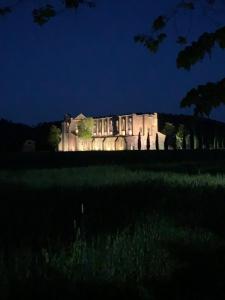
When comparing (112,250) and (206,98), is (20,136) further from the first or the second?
(206,98)

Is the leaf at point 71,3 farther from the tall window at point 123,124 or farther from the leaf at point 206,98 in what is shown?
the tall window at point 123,124

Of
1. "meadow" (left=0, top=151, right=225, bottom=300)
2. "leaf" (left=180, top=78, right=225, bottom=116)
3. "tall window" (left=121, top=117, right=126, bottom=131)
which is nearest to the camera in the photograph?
"leaf" (left=180, top=78, right=225, bottom=116)

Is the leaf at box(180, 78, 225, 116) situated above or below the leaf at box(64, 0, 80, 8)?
below

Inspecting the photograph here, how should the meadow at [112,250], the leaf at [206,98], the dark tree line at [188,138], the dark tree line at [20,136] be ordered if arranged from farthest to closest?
the dark tree line at [20,136] → the dark tree line at [188,138] → the meadow at [112,250] → the leaf at [206,98]

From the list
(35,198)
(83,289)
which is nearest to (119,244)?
(83,289)

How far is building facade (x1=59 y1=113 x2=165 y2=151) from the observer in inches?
3329

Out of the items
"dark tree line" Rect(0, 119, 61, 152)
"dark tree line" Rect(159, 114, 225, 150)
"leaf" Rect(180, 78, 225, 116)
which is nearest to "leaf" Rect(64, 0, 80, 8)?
"leaf" Rect(180, 78, 225, 116)

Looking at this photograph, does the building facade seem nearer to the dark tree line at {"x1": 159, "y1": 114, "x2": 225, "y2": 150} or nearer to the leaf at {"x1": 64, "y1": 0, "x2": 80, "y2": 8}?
the dark tree line at {"x1": 159, "y1": 114, "x2": 225, "y2": 150}

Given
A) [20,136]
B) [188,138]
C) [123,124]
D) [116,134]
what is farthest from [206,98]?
[20,136]

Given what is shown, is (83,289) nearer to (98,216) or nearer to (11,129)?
(98,216)

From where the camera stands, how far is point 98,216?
33.4ft

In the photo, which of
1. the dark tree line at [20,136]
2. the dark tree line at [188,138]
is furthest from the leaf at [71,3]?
the dark tree line at [20,136]

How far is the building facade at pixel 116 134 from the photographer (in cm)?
8456

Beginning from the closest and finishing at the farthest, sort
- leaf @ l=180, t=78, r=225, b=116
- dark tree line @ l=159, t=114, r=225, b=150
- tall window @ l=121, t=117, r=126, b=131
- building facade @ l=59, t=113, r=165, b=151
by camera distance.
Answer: leaf @ l=180, t=78, r=225, b=116, dark tree line @ l=159, t=114, r=225, b=150, building facade @ l=59, t=113, r=165, b=151, tall window @ l=121, t=117, r=126, b=131
